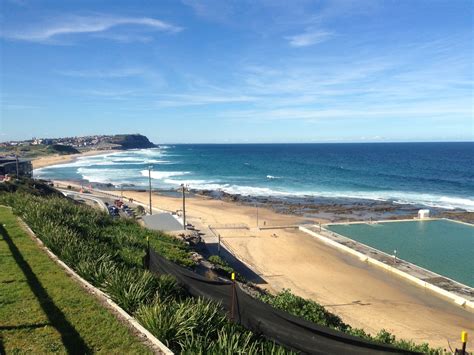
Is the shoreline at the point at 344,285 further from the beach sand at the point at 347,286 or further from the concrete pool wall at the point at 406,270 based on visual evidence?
the concrete pool wall at the point at 406,270

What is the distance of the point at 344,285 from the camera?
70.1 feet

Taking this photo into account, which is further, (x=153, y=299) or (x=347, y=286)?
(x=347, y=286)

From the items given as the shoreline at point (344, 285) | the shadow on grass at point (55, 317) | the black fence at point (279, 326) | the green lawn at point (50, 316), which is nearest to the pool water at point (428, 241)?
the shoreline at point (344, 285)

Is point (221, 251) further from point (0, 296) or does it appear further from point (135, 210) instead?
point (0, 296)

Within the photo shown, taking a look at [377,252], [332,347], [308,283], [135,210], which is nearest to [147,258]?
[332,347]

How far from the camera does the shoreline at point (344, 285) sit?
659 inches

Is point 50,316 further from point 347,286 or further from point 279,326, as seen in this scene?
point 347,286

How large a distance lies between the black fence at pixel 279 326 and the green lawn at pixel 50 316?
1855mm

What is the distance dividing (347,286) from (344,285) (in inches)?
6.9

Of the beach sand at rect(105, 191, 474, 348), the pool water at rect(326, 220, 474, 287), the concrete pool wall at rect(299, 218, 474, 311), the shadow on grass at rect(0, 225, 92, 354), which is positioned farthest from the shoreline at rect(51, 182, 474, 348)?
the shadow on grass at rect(0, 225, 92, 354)

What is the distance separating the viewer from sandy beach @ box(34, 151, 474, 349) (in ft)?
54.6

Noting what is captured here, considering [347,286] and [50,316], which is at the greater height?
[50,316]

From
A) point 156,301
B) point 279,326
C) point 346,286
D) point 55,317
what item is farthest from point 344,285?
point 55,317

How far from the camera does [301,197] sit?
56312 mm
